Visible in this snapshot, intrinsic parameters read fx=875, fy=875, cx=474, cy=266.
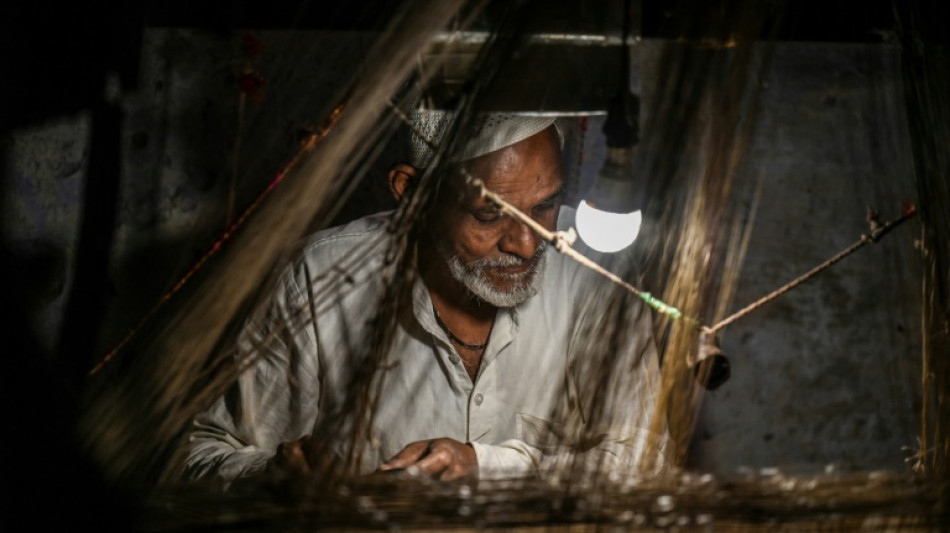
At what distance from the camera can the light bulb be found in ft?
5.42

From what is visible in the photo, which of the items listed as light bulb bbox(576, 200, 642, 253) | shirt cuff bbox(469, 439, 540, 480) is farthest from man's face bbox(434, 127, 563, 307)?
shirt cuff bbox(469, 439, 540, 480)

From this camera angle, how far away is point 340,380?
1.76 m

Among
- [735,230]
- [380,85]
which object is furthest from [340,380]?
[735,230]

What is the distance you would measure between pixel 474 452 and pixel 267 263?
52 centimetres

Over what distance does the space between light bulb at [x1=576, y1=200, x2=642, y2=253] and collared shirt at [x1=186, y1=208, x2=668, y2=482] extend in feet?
0.36

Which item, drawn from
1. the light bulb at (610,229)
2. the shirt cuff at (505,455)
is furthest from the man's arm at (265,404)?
the light bulb at (610,229)

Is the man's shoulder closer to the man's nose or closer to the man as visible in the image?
the man

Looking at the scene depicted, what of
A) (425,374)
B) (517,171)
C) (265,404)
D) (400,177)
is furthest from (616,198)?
(265,404)

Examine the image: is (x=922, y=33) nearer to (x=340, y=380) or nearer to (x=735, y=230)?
(x=735, y=230)

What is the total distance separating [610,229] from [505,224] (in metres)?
0.22

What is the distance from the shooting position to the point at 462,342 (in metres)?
1.88

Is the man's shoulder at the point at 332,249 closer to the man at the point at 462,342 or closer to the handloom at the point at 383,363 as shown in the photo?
the man at the point at 462,342

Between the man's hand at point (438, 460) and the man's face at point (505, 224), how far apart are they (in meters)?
0.36

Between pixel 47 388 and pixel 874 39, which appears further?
pixel 874 39
